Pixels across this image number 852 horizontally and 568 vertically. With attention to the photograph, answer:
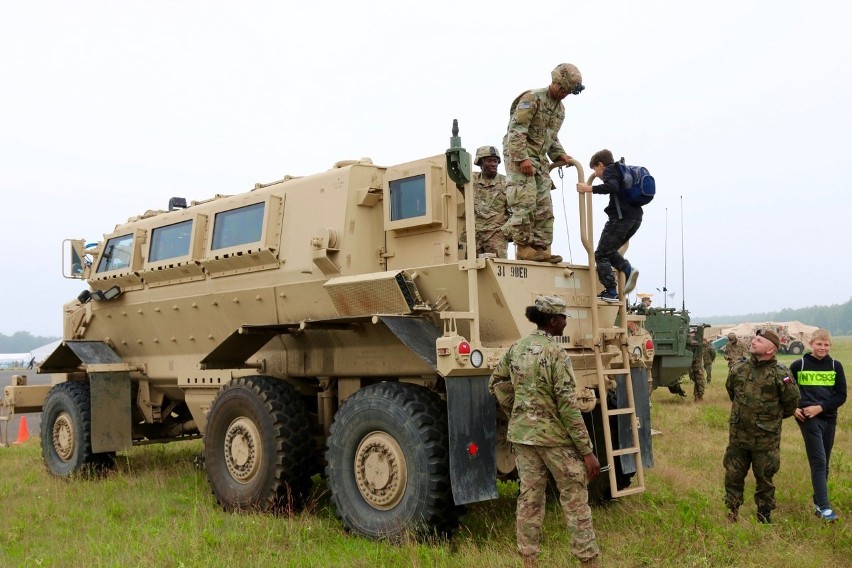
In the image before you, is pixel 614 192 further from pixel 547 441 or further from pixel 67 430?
pixel 67 430

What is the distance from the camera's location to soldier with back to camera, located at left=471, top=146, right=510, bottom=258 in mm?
7164

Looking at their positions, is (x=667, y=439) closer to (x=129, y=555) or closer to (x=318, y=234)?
(x=318, y=234)

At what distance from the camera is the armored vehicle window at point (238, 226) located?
25.7 ft

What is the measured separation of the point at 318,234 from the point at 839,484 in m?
5.16

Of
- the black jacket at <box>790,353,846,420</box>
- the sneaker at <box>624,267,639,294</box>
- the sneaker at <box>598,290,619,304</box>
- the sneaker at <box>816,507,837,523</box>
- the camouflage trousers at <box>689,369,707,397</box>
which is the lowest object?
the sneaker at <box>816,507,837,523</box>

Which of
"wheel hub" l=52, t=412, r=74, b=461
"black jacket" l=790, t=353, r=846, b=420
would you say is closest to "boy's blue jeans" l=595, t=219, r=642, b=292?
"black jacket" l=790, t=353, r=846, b=420

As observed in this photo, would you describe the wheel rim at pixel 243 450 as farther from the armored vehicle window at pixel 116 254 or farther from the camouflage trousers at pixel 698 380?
the camouflage trousers at pixel 698 380

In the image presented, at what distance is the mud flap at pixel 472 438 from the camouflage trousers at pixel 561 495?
→ 1.68 ft

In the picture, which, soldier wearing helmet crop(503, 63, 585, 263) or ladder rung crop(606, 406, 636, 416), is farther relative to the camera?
soldier wearing helmet crop(503, 63, 585, 263)

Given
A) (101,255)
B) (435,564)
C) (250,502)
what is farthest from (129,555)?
(101,255)

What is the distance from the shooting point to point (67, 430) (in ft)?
31.3

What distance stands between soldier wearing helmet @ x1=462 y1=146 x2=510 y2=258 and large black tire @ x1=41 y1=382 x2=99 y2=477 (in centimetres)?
490

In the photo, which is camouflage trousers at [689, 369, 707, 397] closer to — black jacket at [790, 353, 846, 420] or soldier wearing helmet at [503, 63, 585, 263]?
A: black jacket at [790, 353, 846, 420]

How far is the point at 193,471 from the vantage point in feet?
31.2
